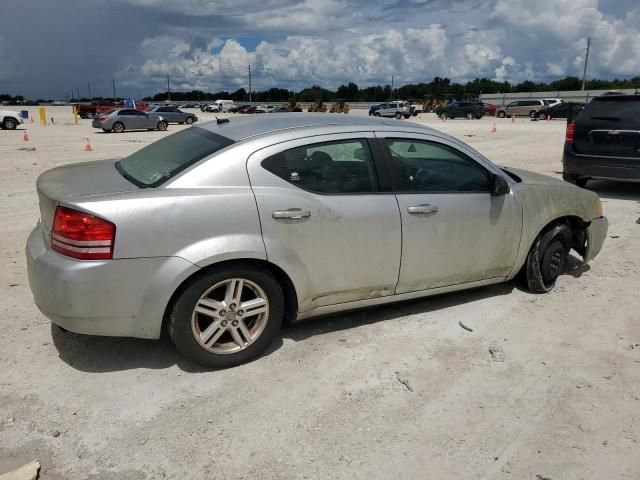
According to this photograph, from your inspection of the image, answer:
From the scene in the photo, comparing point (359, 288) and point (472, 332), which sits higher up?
point (359, 288)

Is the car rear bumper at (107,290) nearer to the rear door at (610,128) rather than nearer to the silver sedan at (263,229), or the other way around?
the silver sedan at (263,229)

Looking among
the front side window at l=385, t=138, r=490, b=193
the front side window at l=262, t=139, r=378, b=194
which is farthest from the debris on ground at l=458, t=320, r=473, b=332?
the front side window at l=262, t=139, r=378, b=194

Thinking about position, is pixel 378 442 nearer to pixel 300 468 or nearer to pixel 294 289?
pixel 300 468

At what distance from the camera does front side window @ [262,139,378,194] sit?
3.42 meters

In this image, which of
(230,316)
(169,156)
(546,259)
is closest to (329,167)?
(169,156)

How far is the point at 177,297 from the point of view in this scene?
315 centimetres

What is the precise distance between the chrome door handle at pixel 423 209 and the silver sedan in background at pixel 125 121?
89.3ft

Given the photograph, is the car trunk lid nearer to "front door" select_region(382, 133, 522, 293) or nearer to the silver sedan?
the silver sedan

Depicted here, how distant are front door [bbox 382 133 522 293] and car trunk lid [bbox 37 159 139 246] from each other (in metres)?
1.87

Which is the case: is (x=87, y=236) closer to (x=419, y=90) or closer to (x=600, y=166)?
(x=600, y=166)

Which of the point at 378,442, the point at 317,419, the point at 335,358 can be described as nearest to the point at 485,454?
the point at 378,442

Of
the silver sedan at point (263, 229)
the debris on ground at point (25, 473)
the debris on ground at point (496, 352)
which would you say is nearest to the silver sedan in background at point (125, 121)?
the silver sedan at point (263, 229)

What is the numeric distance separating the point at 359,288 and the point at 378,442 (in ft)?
3.95

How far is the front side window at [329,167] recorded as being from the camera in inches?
135
